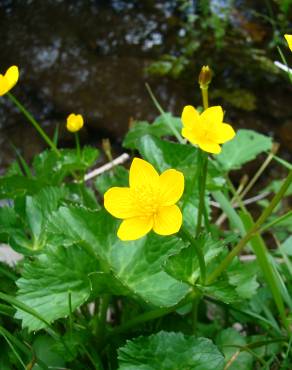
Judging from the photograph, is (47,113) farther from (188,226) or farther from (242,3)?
(188,226)

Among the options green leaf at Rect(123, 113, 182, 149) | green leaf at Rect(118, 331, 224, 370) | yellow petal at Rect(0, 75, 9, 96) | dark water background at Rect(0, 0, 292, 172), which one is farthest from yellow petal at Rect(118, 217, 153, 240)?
dark water background at Rect(0, 0, 292, 172)

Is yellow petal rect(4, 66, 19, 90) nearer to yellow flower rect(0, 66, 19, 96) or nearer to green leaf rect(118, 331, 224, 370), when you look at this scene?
yellow flower rect(0, 66, 19, 96)

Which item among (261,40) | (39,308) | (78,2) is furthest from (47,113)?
(39,308)

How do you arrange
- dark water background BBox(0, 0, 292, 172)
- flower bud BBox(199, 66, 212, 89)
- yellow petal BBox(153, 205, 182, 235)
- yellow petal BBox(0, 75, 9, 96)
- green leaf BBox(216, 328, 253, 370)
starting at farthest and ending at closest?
dark water background BBox(0, 0, 292, 172), green leaf BBox(216, 328, 253, 370), yellow petal BBox(0, 75, 9, 96), flower bud BBox(199, 66, 212, 89), yellow petal BBox(153, 205, 182, 235)

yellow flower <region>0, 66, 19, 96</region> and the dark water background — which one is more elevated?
yellow flower <region>0, 66, 19, 96</region>

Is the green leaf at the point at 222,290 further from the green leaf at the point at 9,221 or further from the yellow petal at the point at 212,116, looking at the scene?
the green leaf at the point at 9,221

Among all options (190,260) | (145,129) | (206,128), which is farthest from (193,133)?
(145,129)

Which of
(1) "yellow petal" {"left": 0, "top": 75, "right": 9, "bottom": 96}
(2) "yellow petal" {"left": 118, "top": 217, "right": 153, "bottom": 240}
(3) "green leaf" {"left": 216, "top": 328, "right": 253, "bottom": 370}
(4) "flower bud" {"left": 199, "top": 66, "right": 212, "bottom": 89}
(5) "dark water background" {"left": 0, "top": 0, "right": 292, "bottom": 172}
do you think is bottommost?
(5) "dark water background" {"left": 0, "top": 0, "right": 292, "bottom": 172}
